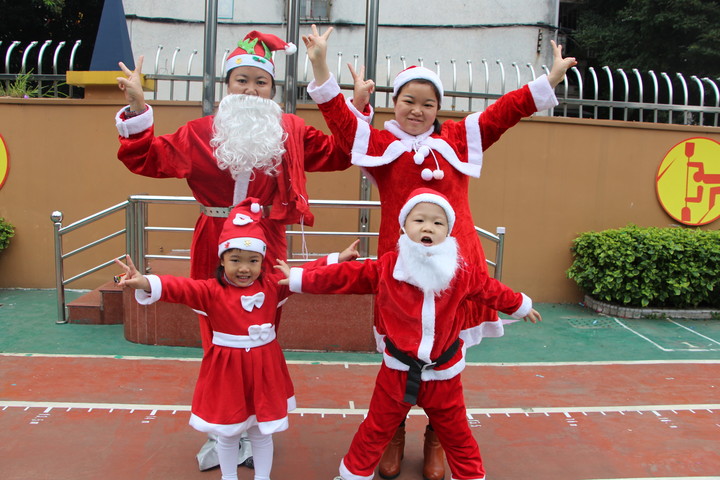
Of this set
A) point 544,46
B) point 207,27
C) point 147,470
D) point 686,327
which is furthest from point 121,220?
point 544,46

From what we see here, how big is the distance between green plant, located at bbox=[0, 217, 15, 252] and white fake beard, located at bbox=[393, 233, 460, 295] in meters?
5.40

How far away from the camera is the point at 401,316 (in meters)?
2.57

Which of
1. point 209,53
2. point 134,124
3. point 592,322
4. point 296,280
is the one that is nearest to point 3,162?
point 209,53

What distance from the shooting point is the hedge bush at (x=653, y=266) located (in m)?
5.87

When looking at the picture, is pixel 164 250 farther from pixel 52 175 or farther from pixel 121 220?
pixel 52 175

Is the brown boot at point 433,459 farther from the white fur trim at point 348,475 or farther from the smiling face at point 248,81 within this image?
the smiling face at point 248,81

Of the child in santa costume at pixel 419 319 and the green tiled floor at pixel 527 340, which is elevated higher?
the child in santa costume at pixel 419 319

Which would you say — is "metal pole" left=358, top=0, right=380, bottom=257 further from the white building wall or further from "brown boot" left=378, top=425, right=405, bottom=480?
the white building wall

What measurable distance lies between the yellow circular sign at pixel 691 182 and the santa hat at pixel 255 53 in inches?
204

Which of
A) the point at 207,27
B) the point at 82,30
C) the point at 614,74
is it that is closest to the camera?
the point at 207,27

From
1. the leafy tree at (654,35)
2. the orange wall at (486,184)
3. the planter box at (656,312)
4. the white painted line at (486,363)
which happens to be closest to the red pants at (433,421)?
the white painted line at (486,363)

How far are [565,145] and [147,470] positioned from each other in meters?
5.29

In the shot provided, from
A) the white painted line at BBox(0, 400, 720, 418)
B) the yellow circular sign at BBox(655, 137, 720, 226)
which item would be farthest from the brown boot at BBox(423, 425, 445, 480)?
the yellow circular sign at BBox(655, 137, 720, 226)

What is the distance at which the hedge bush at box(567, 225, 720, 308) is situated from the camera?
5867 mm
